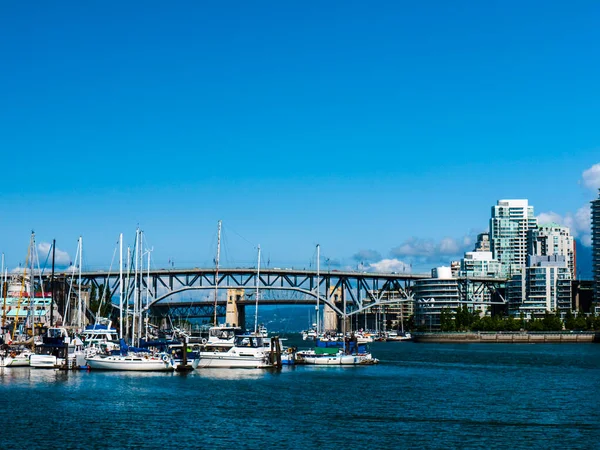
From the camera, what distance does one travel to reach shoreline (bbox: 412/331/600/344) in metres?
170

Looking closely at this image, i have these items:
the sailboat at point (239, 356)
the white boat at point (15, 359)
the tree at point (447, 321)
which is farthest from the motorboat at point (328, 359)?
the tree at point (447, 321)

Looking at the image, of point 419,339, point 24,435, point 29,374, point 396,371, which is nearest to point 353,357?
point 396,371

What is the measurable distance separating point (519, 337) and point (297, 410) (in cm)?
12838

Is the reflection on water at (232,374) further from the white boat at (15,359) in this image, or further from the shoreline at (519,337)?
the shoreline at (519,337)

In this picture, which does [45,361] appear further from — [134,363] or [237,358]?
[237,358]

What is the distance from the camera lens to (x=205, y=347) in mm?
82438

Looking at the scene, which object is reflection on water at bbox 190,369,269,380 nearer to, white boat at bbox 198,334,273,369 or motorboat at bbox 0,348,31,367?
white boat at bbox 198,334,273,369

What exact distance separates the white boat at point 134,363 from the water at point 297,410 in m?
1.81

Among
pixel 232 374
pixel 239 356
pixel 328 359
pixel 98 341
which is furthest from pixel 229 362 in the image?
pixel 98 341

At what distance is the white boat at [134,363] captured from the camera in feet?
239

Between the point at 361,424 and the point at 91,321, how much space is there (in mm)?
123573

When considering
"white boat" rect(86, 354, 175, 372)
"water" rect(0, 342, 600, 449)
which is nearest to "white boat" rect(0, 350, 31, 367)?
"water" rect(0, 342, 600, 449)

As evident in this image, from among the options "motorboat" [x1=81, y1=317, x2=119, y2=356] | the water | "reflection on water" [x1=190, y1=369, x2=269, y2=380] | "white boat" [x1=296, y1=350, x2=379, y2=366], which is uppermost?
"motorboat" [x1=81, y1=317, x2=119, y2=356]

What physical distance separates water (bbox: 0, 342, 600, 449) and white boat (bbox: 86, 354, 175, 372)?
71.4 inches
